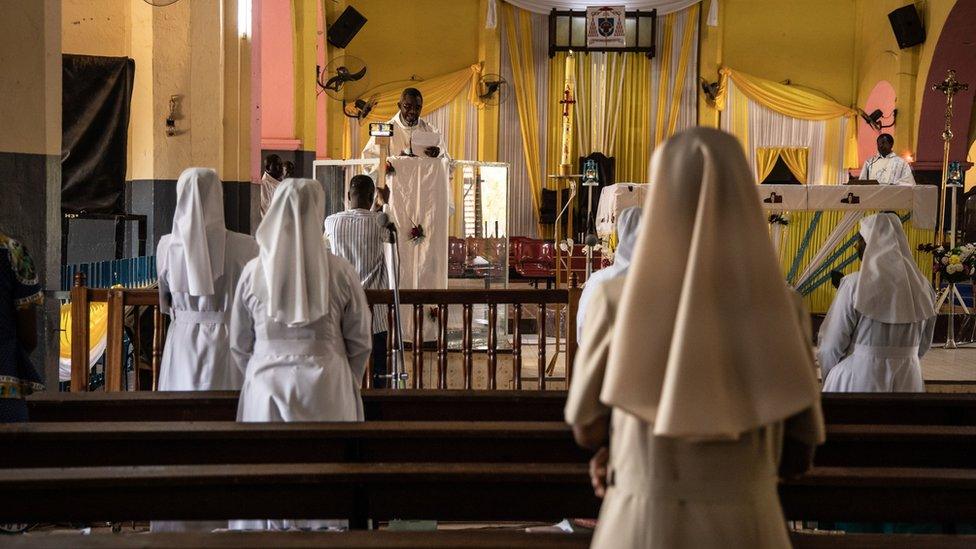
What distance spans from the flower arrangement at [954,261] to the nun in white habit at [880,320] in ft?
20.1

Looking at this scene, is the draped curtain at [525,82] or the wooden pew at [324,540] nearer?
the wooden pew at [324,540]

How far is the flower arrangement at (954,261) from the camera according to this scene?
11.5 metres

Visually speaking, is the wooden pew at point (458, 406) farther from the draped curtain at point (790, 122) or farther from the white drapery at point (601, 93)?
the draped curtain at point (790, 122)

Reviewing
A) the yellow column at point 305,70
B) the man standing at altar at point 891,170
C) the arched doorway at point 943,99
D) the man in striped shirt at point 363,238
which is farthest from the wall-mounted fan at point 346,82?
the man in striped shirt at point 363,238

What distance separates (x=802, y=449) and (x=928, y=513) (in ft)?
4.83

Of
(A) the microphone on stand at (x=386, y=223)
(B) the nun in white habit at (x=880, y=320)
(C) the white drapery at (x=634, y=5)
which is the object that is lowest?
(B) the nun in white habit at (x=880, y=320)

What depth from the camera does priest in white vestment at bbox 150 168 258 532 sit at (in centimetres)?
522

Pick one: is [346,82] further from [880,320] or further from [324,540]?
[324,540]

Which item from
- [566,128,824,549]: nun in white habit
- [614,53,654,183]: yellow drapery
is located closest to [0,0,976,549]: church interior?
[566,128,824,549]: nun in white habit

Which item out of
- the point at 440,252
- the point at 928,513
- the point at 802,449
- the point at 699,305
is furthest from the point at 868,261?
the point at 440,252

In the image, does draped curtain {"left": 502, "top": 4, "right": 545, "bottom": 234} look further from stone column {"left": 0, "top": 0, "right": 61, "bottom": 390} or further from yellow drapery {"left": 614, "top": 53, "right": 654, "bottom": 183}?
stone column {"left": 0, "top": 0, "right": 61, "bottom": 390}

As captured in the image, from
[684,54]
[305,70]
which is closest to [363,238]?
[305,70]

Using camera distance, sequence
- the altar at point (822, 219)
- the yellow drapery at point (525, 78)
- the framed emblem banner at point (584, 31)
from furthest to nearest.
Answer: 1. the yellow drapery at point (525, 78)
2. the framed emblem banner at point (584, 31)
3. the altar at point (822, 219)

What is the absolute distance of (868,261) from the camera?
550 cm
